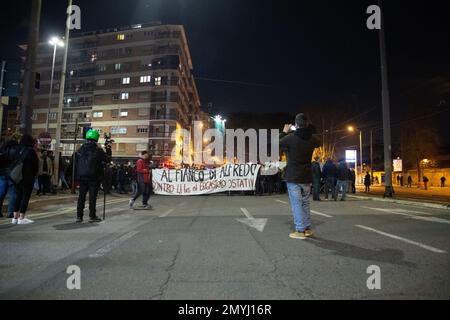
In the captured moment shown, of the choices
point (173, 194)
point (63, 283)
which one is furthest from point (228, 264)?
point (173, 194)

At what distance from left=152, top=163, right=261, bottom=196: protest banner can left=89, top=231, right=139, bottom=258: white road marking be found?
13822mm

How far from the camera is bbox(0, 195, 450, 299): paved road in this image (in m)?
3.21

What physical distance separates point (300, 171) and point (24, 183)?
229 inches

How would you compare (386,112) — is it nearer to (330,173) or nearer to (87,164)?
(330,173)

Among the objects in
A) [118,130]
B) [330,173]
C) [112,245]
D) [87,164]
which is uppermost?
[118,130]

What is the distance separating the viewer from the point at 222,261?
430 centimetres

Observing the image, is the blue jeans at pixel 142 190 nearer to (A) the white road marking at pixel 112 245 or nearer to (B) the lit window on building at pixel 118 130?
(A) the white road marking at pixel 112 245

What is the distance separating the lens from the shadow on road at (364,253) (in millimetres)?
4352

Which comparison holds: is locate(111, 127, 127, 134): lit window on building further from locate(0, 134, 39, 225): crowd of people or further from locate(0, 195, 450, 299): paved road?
locate(0, 195, 450, 299): paved road

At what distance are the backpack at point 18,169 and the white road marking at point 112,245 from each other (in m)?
2.92

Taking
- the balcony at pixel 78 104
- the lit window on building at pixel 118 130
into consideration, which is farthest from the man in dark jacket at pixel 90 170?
the balcony at pixel 78 104

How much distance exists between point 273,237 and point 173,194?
14.9m

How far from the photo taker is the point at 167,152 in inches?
2384

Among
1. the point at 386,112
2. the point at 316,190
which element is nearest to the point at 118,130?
the point at 386,112
